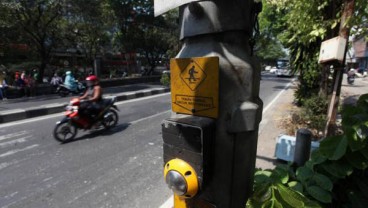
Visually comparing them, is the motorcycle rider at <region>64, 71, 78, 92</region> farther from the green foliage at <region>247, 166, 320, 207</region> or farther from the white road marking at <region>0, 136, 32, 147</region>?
Answer: the green foliage at <region>247, 166, 320, 207</region>

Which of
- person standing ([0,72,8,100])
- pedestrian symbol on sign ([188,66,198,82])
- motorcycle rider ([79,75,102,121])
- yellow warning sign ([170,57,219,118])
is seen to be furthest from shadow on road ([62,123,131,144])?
person standing ([0,72,8,100])

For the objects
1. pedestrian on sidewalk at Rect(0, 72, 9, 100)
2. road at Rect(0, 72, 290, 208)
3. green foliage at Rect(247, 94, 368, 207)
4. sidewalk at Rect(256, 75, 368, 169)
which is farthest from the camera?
pedestrian on sidewalk at Rect(0, 72, 9, 100)

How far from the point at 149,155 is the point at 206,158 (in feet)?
14.9

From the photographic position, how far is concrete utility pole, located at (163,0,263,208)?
122cm

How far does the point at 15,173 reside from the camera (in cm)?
466

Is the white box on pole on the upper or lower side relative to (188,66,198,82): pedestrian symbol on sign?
upper

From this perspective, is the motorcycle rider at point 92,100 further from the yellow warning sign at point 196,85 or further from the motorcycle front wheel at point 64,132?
the yellow warning sign at point 196,85

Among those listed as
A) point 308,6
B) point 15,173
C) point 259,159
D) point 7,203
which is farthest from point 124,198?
point 308,6

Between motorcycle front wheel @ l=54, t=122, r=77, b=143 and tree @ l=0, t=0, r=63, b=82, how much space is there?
9.15 m

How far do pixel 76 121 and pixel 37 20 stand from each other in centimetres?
1217

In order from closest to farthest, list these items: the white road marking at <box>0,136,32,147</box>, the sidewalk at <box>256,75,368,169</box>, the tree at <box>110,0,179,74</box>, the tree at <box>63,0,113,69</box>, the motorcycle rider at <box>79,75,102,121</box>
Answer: the sidewalk at <box>256,75,368,169</box>, the white road marking at <box>0,136,32,147</box>, the motorcycle rider at <box>79,75,102,121</box>, the tree at <box>63,0,113,69</box>, the tree at <box>110,0,179,74</box>

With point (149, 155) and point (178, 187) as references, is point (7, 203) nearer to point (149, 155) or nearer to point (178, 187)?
point (149, 155)

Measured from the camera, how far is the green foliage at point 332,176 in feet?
4.25

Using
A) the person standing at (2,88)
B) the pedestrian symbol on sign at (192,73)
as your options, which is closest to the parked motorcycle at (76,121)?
the pedestrian symbol on sign at (192,73)
